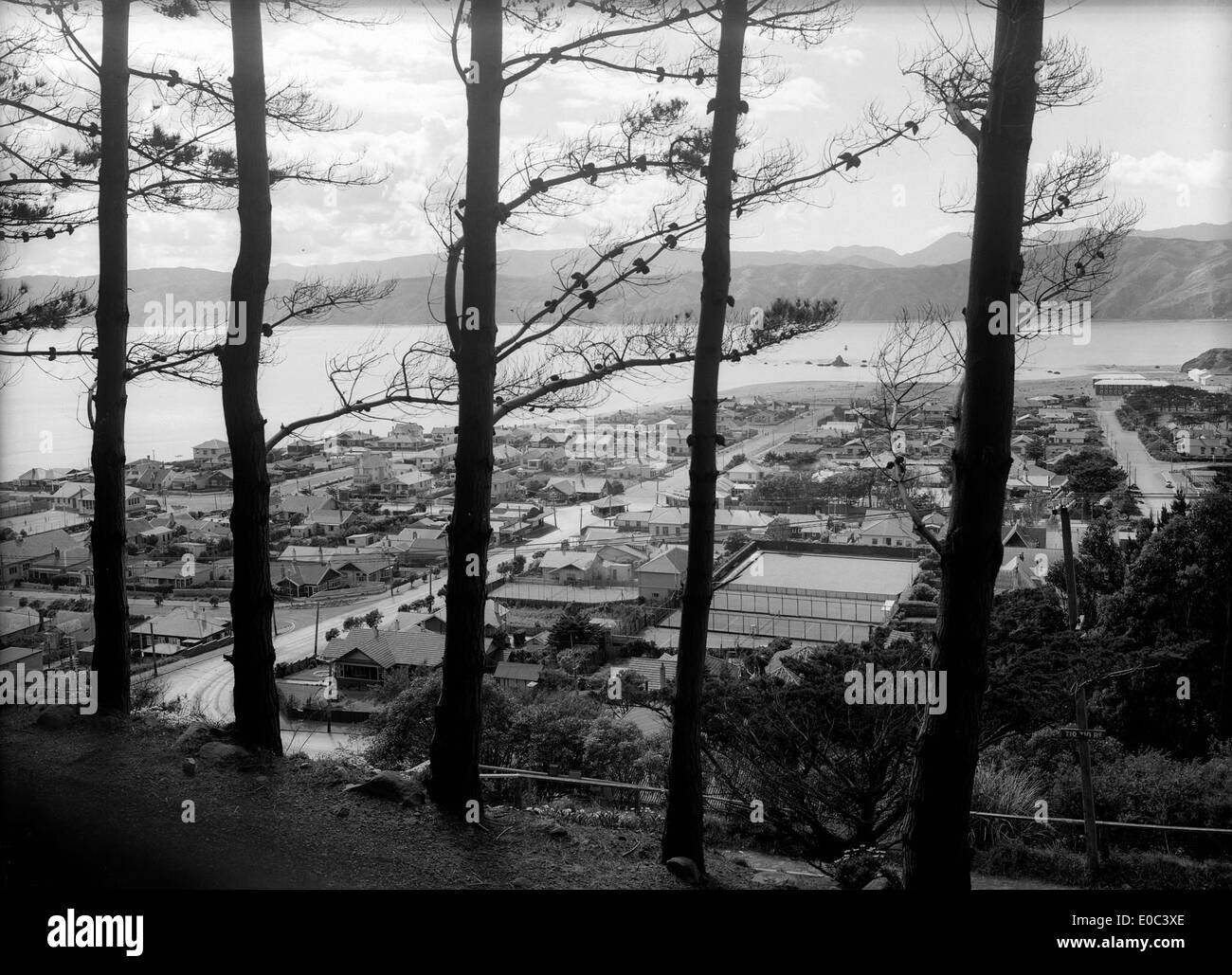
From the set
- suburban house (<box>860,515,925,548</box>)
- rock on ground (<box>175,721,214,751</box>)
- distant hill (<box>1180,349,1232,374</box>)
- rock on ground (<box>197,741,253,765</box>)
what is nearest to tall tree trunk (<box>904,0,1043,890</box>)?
distant hill (<box>1180,349,1232,374</box>)

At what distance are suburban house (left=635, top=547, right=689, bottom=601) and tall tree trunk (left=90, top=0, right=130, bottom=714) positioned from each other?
8.99ft

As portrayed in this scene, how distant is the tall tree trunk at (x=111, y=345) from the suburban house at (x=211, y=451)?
2.55 feet

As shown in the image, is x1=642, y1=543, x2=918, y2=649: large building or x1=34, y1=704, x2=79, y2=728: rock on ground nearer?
x1=34, y1=704, x2=79, y2=728: rock on ground

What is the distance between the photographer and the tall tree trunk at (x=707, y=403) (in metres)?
3.46

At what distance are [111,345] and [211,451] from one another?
0.99 meters

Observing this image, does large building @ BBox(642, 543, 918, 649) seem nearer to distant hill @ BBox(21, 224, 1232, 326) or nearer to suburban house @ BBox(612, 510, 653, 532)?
suburban house @ BBox(612, 510, 653, 532)

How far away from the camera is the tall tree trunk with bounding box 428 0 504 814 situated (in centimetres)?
344

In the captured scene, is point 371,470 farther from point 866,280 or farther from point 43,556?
point 866,280

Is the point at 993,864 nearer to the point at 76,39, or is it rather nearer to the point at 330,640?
the point at 330,640

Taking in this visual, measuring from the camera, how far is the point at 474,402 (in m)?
3.47

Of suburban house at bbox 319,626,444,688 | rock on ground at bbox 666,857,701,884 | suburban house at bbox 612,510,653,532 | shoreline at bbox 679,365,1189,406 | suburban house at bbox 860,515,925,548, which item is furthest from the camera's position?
suburban house at bbox 319,626,444,688

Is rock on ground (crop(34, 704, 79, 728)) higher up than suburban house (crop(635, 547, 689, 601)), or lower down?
lower down

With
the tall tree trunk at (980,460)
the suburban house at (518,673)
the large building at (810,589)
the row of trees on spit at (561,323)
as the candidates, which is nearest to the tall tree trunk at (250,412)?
the row of trees on spit at (561,323)
